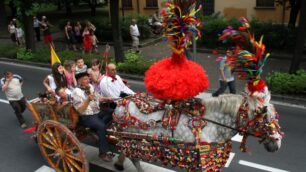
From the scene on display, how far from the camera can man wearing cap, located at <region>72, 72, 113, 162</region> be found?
6.05 m

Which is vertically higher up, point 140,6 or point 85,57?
point 140,6

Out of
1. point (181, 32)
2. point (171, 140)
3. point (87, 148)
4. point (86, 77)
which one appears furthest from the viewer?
point (87, 148)

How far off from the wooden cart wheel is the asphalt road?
2.25 ft

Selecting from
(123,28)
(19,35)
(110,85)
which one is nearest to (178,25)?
(110,85)

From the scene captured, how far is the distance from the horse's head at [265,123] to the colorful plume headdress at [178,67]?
80cm

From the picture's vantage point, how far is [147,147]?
5523 mm

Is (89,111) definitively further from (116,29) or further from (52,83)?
(116,29)

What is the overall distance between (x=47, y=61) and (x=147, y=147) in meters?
11.8

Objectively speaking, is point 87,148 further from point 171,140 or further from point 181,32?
point 181,32

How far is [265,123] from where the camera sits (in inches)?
186

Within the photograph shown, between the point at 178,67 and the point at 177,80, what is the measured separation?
8.2 inches

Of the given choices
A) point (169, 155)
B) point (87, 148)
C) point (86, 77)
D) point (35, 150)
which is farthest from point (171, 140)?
point (35, 150)

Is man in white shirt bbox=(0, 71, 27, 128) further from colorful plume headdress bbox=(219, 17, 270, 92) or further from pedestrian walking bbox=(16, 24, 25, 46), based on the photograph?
pedestrian walking bbox=(16, 24, 25, 46)

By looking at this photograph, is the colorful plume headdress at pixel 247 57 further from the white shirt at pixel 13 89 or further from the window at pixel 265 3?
the window at pixel 265 3
